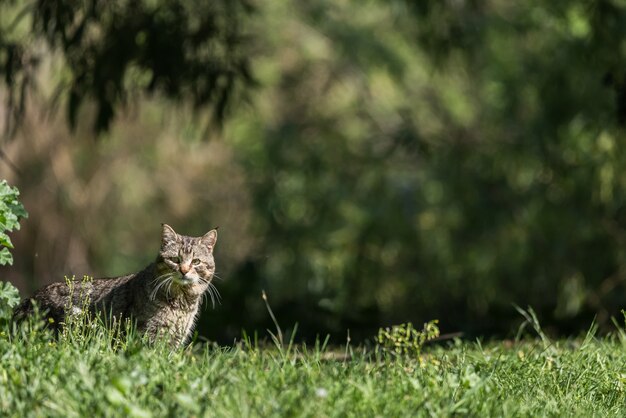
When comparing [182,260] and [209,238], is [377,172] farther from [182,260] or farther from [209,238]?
[182,260]

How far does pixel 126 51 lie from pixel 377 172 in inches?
256

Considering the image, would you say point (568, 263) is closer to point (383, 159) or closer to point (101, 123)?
point (383, 159)

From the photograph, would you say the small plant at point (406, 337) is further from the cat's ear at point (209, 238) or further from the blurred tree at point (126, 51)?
the blurred tree at point (126, 51)

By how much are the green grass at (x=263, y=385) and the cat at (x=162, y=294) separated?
1.83 feet

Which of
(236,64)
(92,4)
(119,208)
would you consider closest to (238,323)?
(236,64)

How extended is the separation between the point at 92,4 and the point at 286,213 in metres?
7.04

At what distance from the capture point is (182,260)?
629 cm

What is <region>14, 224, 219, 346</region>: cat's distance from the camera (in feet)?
20.7

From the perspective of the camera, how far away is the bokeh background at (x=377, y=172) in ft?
40.9

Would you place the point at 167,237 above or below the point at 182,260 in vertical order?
above

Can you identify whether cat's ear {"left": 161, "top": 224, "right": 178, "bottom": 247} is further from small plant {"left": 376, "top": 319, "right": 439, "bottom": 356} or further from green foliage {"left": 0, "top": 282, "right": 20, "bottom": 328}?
small plant {"left": 376, "top": 319, "right": 439, "bottom": 356}

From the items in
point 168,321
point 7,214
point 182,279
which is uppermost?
point 7,214

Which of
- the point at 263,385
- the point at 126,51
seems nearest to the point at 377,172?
the point at 126,51

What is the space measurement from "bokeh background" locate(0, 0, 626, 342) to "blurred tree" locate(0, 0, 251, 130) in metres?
0.58
